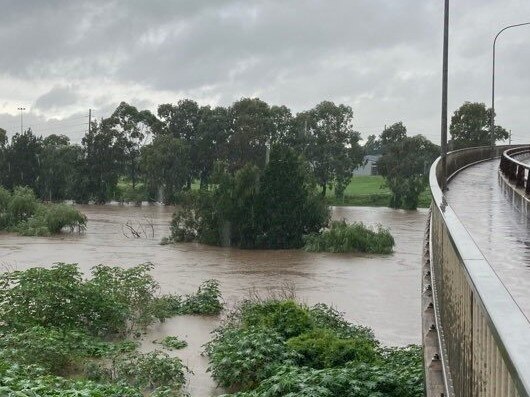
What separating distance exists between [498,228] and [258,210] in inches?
1172

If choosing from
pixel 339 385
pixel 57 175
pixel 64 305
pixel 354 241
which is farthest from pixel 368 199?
pixel 339 385

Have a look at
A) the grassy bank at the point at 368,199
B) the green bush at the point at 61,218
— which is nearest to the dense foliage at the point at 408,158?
the grassy bank at the point at 368,199

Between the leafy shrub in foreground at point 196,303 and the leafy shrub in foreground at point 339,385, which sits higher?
the leafy shrub in foreground at point 339,385

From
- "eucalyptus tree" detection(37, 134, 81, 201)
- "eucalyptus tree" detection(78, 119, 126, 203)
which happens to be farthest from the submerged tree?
"eucalyptus tree" detection(37, 134, 81, 201)

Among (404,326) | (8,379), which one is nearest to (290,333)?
(404,326)

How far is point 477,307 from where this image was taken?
3.91 metres

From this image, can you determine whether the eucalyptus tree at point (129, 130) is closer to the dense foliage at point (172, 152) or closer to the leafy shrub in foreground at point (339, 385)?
the dense foliage at point (172, 152)

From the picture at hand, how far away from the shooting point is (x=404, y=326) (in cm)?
2009

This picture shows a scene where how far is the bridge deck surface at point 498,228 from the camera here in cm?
880

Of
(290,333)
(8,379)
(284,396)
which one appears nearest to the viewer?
(8,379)

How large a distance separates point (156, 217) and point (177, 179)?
Answer: 15822 millimetres

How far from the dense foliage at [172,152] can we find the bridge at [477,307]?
61.2m

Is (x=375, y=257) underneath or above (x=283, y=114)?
underneath

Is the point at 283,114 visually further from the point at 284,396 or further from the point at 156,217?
the point at 284,396
